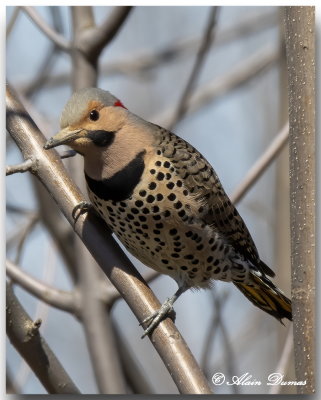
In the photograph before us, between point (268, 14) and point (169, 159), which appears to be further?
point (268, 14)

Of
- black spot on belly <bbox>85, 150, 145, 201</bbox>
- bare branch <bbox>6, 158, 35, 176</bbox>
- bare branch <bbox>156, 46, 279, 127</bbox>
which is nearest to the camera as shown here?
bare branch <bbox>6, 158, 35, 176</bbox>

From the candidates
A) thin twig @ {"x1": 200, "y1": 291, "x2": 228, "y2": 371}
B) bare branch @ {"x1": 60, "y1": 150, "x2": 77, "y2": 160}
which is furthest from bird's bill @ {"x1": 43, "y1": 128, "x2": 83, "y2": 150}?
thin twig @ {"x1": 200, "y1": 291, "x2": 228, "y2": 371}

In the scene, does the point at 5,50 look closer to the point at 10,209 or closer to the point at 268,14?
the point at 10,209

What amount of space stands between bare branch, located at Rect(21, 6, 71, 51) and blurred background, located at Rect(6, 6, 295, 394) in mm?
58

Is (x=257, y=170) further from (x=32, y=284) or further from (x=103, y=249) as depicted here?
(x=32, y=284)

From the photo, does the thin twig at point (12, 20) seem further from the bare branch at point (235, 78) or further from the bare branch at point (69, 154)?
the bare branch at point (235, 78)

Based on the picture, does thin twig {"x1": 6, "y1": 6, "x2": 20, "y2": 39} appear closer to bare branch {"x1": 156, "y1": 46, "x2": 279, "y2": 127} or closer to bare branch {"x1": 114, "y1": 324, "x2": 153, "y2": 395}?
bare branch {"x1": 156, "y1": 46, "x2": 279, "y2": 127}

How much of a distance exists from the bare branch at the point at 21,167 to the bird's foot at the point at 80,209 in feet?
0.44

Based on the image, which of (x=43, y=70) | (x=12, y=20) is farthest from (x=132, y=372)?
(x=12, y=20)

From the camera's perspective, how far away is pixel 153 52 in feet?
8.62

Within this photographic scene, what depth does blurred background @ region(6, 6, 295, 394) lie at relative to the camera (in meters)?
2.23

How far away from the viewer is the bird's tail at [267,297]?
6.93ft
